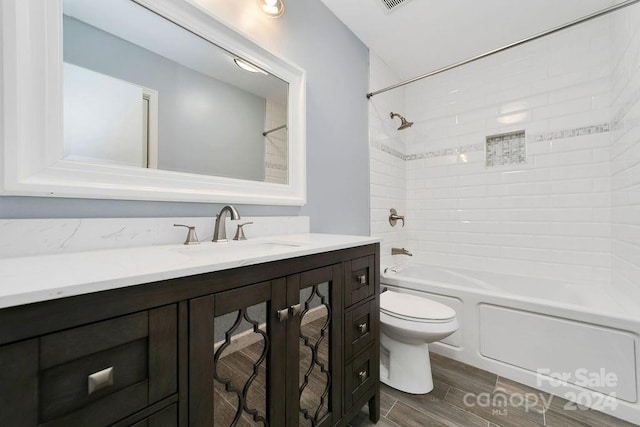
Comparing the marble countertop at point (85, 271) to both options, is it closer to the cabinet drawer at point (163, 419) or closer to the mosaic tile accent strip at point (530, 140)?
the cabinet drawer at point (163, 419)

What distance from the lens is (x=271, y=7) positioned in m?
1.39

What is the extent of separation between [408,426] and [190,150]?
1685 millimetres

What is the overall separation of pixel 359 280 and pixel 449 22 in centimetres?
212

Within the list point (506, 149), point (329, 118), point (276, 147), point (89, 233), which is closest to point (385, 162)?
point (329, 118)

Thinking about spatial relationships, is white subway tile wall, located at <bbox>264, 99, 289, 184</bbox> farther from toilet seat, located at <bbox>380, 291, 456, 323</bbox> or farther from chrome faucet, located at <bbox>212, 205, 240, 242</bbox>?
toilet seat, located at <bbox>380, 291, 456, 323</bbox>

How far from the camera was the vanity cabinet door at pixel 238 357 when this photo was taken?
2.05 ft

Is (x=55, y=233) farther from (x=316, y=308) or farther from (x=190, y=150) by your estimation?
(x=316, y=308)

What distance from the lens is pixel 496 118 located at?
2365mm

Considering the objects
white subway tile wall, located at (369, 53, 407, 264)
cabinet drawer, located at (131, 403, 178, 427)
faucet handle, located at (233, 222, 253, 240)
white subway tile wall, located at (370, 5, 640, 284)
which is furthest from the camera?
white subway tile wall, located at (369, 53, 407, 264)

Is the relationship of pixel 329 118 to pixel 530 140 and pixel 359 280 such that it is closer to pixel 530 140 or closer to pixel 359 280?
pixel 359 280

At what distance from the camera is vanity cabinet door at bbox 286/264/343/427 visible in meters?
0.86

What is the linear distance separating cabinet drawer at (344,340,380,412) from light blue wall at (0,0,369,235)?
826mm

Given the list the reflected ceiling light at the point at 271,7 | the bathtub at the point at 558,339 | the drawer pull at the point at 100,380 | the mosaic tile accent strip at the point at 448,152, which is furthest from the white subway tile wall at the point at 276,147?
the mosaic tile accent strip at the point at 448,152

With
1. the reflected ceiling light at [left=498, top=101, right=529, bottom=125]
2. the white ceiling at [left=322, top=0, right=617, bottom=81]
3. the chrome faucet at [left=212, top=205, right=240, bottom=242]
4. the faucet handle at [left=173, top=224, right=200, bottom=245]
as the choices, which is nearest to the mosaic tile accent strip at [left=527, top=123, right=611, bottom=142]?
the reflected ceiling light at [left=498, top=101, right=529, bottom=125]
